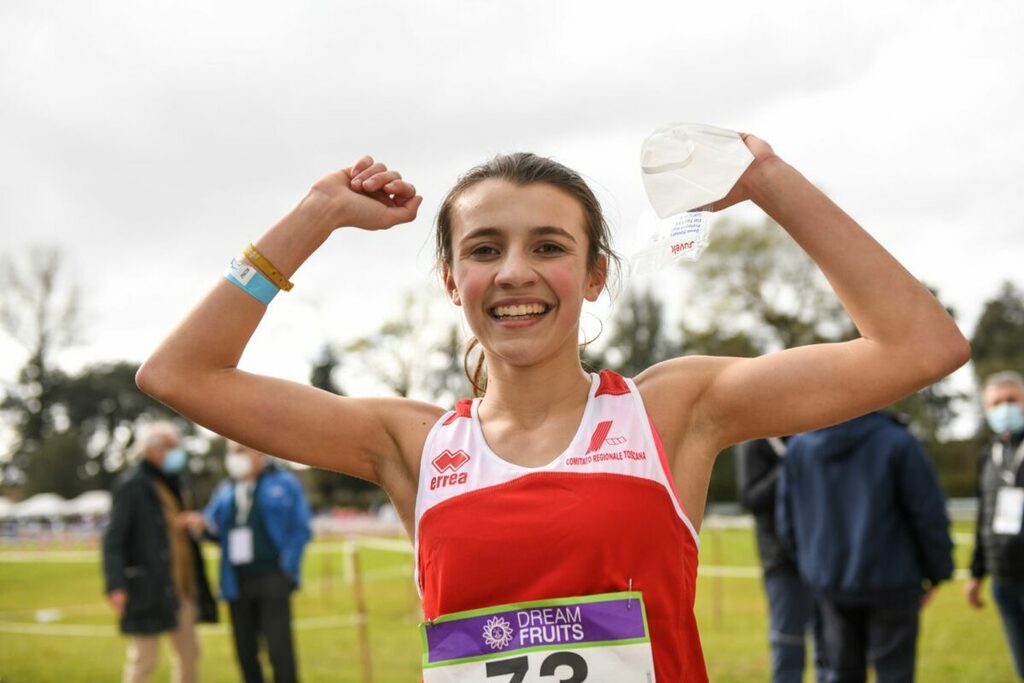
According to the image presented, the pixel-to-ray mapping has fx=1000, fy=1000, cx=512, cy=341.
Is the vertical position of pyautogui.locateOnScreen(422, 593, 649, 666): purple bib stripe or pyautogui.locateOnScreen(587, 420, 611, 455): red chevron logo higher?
pyautogui.locateOnScreen(587, 420, 611, 455): red chevron logo

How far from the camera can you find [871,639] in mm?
5465

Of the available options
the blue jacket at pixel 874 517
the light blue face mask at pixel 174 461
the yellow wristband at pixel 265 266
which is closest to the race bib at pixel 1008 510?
the blue jacket at pixel 874 517

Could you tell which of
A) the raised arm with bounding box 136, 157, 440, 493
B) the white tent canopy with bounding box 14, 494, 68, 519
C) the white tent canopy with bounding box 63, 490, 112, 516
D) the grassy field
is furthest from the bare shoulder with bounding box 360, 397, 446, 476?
the white tent canopy with bounding box 14, 494, 68, 519

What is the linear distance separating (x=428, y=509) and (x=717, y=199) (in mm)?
820

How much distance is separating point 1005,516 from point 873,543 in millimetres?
1547

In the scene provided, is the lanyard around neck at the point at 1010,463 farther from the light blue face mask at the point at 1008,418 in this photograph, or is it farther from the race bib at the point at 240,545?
the race bib at the point at 240,545

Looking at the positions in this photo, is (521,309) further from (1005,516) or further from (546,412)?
(1005,516)

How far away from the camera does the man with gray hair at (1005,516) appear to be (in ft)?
20.6

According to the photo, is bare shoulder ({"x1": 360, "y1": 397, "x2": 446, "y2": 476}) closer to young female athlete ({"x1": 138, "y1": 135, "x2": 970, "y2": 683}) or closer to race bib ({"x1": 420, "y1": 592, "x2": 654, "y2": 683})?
young female athlete ({"x1": 138, "y1": 135, "x2": 970, "y2": 683})

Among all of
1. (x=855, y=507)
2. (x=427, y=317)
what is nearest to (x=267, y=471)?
(x=855, y=507)

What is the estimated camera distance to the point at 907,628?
536 cm

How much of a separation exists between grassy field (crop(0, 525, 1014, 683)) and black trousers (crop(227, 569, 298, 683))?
1.38 meters

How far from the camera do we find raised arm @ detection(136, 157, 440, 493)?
2.03 metres

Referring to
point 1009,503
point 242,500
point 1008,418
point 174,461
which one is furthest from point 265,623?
point 1008,418
